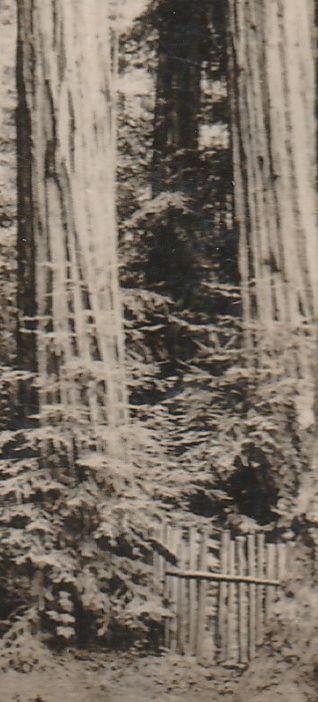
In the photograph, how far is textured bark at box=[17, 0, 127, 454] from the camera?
2898 mm

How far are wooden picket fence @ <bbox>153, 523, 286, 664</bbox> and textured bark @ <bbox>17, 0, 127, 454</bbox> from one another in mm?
386

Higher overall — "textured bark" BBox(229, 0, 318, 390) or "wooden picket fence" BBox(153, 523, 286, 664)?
"textured bark" BBox(229, 0, 318, 390)

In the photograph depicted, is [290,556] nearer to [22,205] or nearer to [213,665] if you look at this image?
[213,665]

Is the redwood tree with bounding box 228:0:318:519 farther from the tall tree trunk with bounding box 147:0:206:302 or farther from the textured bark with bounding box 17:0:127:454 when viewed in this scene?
the textured bark with bounding box 17:0:127:454

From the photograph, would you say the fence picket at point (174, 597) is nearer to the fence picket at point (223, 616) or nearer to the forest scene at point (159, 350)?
the forest scene at point (159, 350)

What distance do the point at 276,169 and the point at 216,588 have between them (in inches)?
52.3

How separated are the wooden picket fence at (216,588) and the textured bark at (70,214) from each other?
386 millimetres

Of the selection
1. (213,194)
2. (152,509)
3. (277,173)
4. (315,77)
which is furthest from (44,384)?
(315,77)

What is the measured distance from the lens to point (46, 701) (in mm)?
2912

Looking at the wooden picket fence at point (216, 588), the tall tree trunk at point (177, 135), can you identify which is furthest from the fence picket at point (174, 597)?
the tall tree trunk at point (177, 135)

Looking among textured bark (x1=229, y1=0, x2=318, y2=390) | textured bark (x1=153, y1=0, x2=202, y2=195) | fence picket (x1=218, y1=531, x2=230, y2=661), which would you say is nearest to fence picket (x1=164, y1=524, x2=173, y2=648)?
fence picket (x1=218, y1=531, x2=230, y2=661)

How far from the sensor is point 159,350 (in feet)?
9.66

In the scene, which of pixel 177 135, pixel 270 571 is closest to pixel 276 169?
pixel 177 135

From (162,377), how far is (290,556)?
691 millimetres
